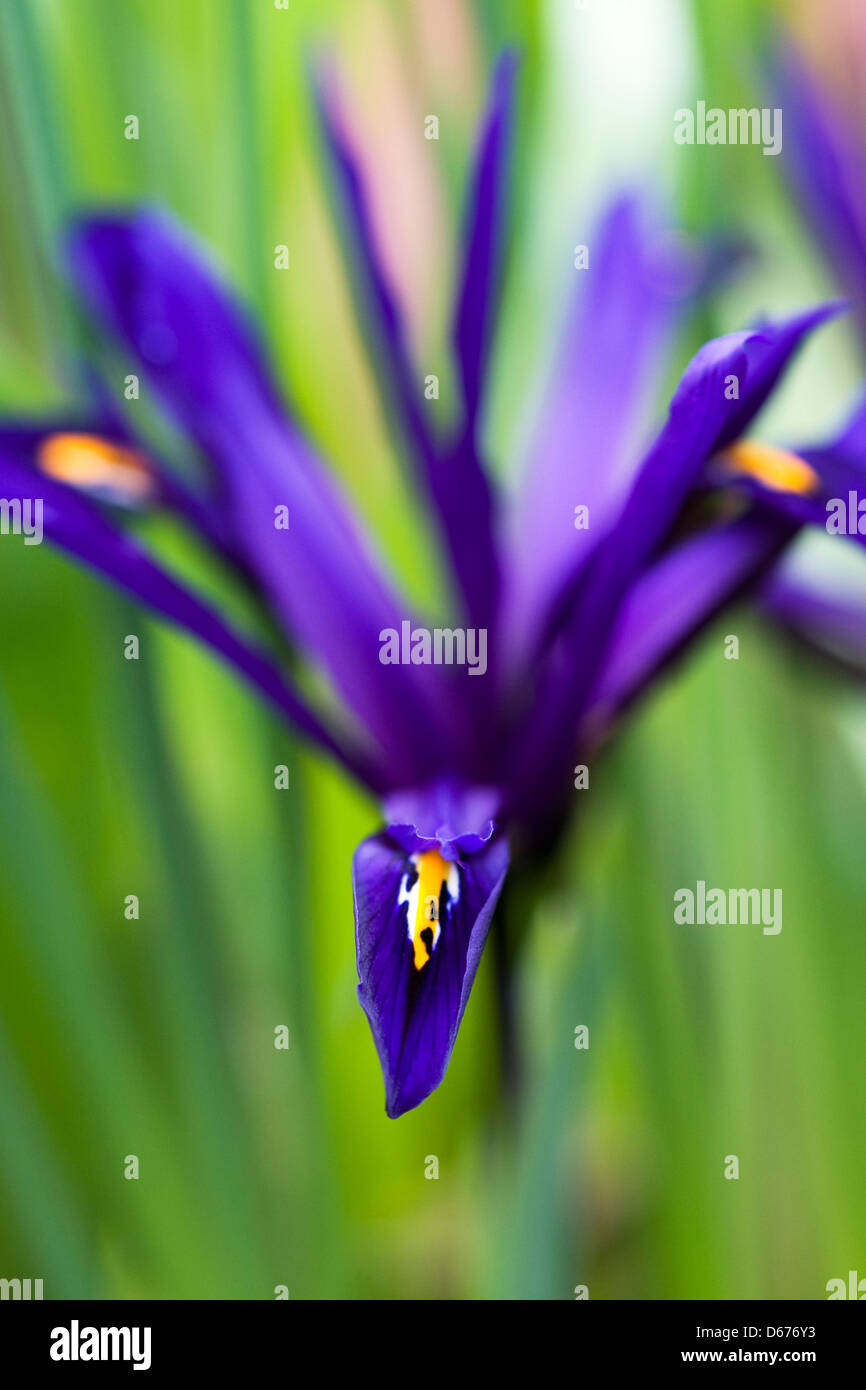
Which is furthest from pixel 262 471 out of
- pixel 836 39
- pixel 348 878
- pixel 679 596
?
pixel 836 39

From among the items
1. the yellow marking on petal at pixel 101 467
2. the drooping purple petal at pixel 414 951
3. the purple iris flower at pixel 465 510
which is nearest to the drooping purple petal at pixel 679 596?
the purple iris flower at pixel 465 510

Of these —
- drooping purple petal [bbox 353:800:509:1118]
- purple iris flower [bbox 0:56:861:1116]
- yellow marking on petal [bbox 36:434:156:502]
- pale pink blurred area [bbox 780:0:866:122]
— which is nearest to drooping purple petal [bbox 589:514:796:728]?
purple iris flower [bbox 0:56:861:1116]

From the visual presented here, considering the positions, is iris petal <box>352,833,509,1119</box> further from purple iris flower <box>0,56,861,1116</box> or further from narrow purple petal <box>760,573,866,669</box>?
narrow purple petal <box>760,573,866,669</box>

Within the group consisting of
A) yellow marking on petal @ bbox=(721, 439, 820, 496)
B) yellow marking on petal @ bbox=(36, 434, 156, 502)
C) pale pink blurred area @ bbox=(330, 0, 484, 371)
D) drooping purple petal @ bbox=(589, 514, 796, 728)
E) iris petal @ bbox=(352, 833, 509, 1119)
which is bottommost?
iris petal @ bbox=(352, 833, 509, 1119)

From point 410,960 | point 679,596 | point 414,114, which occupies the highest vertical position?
point 414,114

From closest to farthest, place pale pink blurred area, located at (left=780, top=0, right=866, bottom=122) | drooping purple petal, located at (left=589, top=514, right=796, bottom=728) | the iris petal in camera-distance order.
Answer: the iris petal
drooping purple petal, located at (left=589, top=514, right=796, bottom=728)
pale pink blurred area, located at (left=780, top=0, right=866, bottom=122)

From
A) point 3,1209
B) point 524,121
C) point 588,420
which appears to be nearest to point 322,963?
point 3,1209

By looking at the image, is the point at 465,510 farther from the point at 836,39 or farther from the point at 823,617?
the point at 836,39

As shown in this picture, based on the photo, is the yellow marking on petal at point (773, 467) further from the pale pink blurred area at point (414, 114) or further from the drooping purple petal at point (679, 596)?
the pale pink blurred area at point (414, 114)
